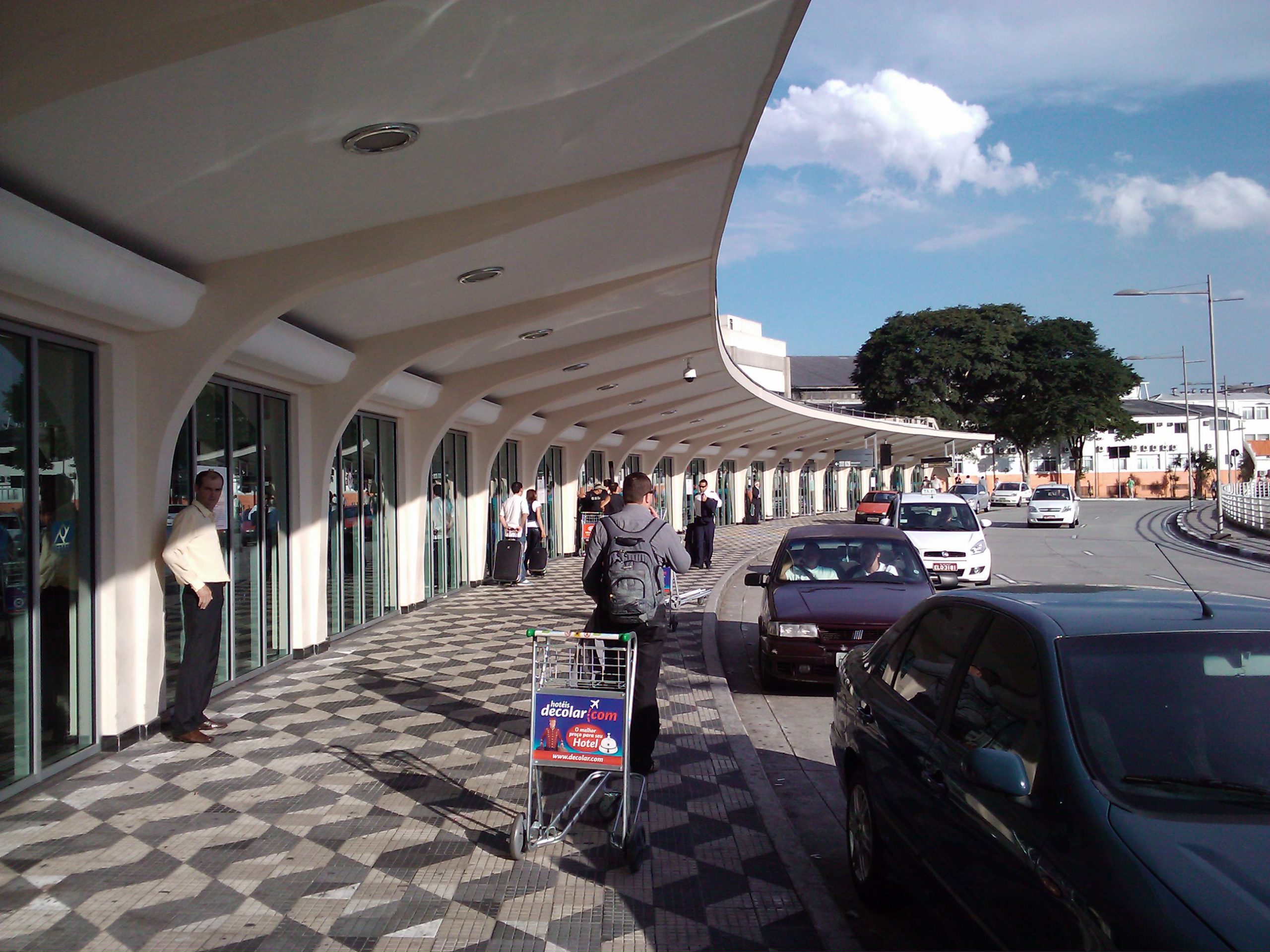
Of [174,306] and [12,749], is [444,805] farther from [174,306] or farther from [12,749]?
[174,306]

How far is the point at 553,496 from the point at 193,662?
16607 millimetres

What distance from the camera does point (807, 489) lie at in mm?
50375

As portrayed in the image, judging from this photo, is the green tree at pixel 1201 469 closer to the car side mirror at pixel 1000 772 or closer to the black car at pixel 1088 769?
the black car at pixel 1088 769

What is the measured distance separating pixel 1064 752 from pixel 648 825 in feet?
9.82

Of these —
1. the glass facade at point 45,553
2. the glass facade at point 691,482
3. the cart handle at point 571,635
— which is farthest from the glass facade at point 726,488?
the cart handle at point 571,635

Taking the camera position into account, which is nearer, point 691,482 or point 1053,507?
point 691,482

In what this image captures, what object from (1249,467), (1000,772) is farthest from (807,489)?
(1000,772)

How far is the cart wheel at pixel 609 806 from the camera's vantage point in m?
5.45

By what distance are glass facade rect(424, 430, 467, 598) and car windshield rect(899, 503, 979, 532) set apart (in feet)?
25.7

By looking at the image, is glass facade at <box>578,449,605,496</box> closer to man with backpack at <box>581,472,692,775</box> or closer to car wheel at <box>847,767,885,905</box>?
man with backpack at <box>581,472,692,775</box>

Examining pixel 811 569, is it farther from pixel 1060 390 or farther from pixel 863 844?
pixel 1060 390

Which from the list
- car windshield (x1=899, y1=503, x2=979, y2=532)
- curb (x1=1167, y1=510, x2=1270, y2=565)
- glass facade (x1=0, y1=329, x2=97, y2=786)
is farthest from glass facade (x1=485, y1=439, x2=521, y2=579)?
curb (x1=1167, y1=510, x2=1270, y2=565)

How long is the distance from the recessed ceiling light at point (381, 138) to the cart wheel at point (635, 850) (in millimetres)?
4157

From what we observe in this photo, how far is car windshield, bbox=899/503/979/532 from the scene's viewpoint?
1742 cm
